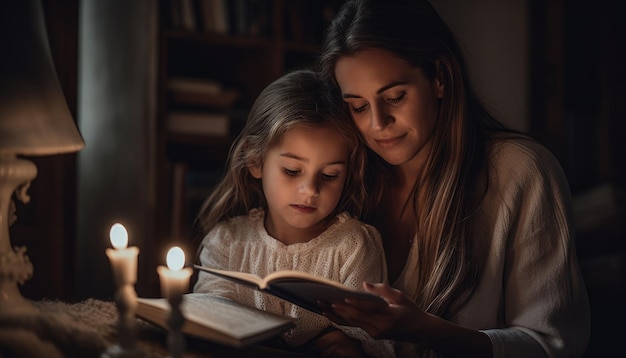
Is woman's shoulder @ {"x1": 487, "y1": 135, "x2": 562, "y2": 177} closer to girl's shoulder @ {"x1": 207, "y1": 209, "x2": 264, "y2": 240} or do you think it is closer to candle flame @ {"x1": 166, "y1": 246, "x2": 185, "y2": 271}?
girl's shoulder @ {"x1": 207, "y1": 209, "x2": 264, "y2": 240}

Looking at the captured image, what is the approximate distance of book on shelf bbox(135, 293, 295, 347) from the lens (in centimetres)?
111

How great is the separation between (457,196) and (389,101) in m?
0.29

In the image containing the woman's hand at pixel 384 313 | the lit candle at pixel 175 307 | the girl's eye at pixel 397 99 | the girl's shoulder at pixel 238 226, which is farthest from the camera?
the girl's shoulder at pixel 238 226

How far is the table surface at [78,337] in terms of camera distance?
1.10m

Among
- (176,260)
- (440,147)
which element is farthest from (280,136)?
(176,260)

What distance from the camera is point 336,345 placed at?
1.50m

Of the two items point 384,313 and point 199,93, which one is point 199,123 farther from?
point 384,313

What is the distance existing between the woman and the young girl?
0.08m

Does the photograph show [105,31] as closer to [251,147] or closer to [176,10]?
[176,10]

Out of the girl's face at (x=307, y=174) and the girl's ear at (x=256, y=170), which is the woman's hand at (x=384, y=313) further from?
the girl's ear at (x=256, y=170)

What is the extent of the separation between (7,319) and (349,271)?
0.78 metres

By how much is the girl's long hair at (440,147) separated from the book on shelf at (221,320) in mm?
509

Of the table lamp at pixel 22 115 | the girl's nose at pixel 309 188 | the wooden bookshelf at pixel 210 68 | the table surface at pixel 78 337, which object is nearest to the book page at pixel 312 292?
the table surface at pixel 78 337

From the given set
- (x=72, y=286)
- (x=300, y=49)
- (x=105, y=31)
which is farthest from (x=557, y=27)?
(x=72, y=286)
